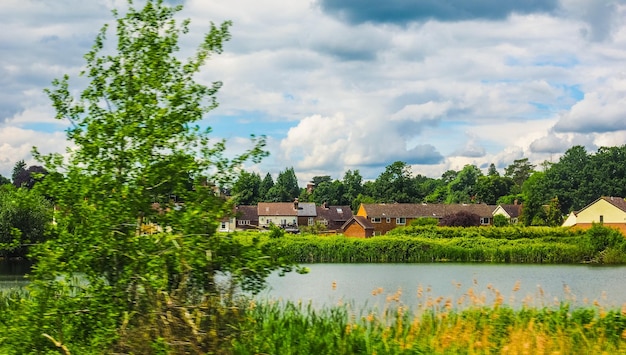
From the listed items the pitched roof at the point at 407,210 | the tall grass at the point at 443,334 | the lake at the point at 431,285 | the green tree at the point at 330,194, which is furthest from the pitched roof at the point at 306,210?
the tall grass at the point at 443,334

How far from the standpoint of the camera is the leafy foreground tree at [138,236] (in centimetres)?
738

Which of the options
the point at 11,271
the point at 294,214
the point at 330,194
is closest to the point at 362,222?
the point at 294,214

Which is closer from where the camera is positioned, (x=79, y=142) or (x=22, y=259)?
(x=79, y=142)

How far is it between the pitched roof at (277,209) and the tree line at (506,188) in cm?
613

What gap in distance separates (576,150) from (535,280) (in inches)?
3788

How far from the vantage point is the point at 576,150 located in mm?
121125

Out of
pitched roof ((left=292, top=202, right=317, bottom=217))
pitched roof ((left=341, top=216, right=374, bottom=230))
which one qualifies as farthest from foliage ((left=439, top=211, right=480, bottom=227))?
pitched roof ((left=292, top=202, right=317, bottom=217))

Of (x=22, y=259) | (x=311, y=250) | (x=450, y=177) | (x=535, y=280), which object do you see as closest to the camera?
(x=535, y=280)

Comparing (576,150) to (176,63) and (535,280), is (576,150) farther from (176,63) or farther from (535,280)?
(176,63)

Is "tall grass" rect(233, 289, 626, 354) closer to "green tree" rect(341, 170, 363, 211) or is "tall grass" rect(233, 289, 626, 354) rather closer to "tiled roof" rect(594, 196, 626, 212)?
"tiled roof" rect(594, 196, 626, 212)

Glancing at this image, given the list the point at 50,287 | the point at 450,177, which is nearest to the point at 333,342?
the point at 50,287

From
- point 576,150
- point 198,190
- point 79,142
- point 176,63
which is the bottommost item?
point 198,190

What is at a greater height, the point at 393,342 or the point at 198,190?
the point at 198,190

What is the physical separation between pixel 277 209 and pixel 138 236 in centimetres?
11189
